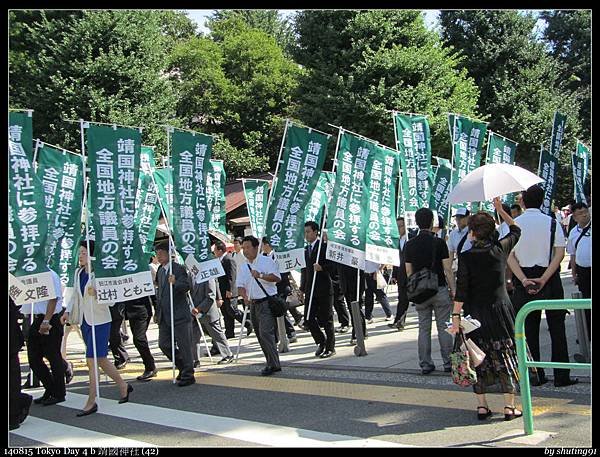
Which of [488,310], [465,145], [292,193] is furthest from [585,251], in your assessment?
[465,145]

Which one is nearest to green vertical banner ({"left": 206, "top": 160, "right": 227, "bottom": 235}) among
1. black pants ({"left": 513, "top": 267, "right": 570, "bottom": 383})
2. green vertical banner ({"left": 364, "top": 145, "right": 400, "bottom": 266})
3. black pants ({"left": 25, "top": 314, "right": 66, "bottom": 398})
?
green vertical banner ({"left": 364, "top": 145, "right": 400, "bottom": 266})

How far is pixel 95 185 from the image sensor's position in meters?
Result: 8.02

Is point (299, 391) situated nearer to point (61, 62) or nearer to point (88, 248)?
point (88, 248)

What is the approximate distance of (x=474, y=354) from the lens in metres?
5.99

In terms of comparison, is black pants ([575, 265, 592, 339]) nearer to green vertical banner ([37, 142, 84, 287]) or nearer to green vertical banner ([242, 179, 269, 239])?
green vertical banner ([37, 142, 84, 287])

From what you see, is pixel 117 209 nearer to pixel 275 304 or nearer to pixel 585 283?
pixel 275 304

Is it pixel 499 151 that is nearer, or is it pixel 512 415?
pixel 512 415

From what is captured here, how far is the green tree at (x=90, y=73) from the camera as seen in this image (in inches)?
935

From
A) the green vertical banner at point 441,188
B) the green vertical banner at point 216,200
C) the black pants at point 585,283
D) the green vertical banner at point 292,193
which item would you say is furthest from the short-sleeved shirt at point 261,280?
the green vertical banner at point 441,188

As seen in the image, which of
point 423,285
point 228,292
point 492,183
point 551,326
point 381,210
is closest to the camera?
point 551,326

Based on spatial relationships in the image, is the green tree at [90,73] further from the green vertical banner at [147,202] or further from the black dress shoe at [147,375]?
the black dress shoe at [147,375]

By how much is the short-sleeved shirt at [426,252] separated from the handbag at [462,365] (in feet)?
6.73

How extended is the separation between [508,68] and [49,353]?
26.9m

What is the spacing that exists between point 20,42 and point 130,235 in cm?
2227
